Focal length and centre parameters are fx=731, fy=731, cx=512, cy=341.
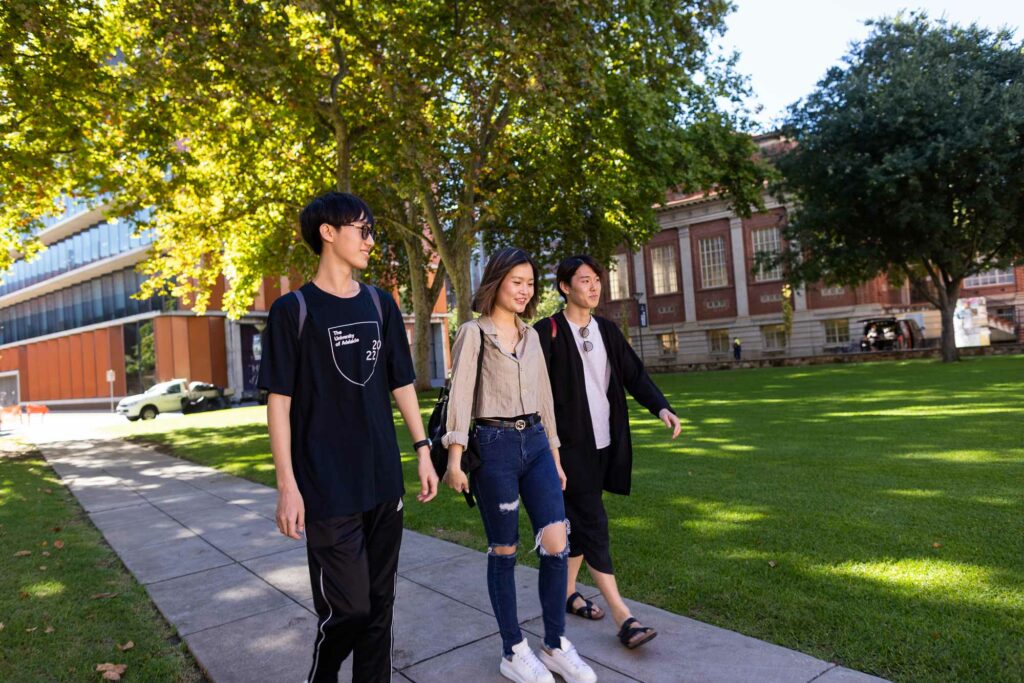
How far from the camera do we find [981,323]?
39.8 metres

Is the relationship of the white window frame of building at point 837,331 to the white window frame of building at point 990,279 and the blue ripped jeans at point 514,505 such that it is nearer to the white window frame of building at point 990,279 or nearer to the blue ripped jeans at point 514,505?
the white window frame of building at point 990,279

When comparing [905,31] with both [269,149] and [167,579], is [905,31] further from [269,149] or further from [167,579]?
[167,579]

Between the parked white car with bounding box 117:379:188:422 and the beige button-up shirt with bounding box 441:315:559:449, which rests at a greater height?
the beige button-up shirt with bounding box 441:315:559:449

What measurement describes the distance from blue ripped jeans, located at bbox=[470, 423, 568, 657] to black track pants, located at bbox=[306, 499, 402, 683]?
0.55 metres

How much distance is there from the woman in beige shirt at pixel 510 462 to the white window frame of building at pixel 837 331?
44.2 meters

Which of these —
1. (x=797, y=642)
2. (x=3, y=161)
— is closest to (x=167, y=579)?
(x=797, y=642)

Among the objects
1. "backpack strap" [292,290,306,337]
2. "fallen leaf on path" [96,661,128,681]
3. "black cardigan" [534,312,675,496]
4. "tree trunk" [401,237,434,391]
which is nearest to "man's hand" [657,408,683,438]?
"black cardigan" [534,312,675,496]

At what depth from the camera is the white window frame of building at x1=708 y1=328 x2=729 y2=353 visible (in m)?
47.6

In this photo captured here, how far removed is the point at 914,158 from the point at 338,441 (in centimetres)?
2793

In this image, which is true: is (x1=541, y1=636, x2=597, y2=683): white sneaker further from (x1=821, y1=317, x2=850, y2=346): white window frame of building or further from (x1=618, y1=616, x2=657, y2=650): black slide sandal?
(x1=821, y1=317, x2=850, y2=346): white window frame of building

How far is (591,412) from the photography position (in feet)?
12.4

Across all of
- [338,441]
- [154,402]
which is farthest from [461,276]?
[338,441]

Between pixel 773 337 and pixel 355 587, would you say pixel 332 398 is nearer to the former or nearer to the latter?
pixel 355 587

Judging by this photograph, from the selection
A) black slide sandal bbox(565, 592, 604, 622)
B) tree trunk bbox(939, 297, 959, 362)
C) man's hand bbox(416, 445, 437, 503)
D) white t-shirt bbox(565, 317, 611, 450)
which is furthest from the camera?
tree trunk bbox(939, 297, 959, 362)
